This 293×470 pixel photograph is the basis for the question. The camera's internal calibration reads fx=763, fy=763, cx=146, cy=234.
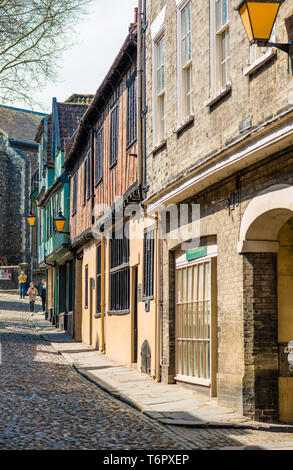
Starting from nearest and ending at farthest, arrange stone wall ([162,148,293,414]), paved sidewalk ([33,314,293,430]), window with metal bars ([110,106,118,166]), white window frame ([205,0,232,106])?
paved sidewalk ([33,314,293,430]), stone wall ([162,148,293,414]), white window frame ([205,0,232,106]), window with metal bars ([110,106,118,166])

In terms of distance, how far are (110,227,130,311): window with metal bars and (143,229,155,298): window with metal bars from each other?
1907 mm

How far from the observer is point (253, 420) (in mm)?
9055

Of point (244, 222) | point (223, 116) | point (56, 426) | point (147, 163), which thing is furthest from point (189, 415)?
point (147, 163)

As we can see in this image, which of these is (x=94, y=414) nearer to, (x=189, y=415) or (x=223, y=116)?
(x=189, y=415)

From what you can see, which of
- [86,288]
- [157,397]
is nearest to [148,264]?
[157,397]

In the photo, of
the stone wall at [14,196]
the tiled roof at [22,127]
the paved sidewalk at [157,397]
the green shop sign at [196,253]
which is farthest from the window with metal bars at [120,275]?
the tiled roof at [22,127]

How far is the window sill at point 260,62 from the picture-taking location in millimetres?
8281

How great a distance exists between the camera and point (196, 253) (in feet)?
39.1

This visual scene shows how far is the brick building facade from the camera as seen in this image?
8.67m

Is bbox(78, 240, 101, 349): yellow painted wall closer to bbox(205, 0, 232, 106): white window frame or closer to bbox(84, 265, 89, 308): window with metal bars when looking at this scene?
bbox(84, 265, 89, 308): window with metal bars

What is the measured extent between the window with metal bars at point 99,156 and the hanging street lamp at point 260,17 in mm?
12649

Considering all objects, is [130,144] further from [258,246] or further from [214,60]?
[258,246]

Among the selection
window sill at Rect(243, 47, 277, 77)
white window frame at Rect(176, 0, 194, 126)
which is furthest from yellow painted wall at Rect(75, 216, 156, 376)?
window sill at Rect(243, 47, 277, 77)
